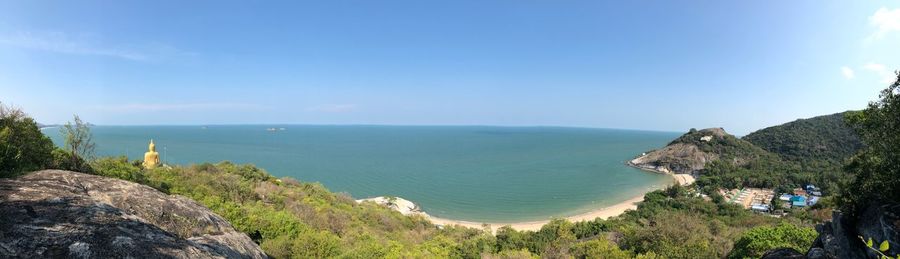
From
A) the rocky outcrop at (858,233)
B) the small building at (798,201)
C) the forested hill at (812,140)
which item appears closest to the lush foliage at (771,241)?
the rocky outcrop at (858,233)

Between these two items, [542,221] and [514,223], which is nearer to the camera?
[514,223]

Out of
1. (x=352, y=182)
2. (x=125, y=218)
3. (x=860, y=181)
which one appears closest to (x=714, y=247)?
(x=860, y=181)

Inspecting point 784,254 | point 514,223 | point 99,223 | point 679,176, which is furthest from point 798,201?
point 99,223

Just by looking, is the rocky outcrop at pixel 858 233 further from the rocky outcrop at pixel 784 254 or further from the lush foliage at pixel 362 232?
the lush foliage at pixel 362 232

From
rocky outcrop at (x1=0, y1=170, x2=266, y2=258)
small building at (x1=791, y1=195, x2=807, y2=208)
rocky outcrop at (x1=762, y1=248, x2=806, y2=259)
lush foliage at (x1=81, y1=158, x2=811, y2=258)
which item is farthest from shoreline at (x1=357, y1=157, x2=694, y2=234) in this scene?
rocky outcrop at (x1=0, y1=170, x2=266, y2=258)

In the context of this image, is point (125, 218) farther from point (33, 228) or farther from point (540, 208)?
point (540, 208)

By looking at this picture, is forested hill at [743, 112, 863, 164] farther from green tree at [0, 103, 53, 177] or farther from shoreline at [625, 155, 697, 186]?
green tree at [0, 103, 53, 177]

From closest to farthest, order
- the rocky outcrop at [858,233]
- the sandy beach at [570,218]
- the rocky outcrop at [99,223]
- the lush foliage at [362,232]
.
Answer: the rocky outcrop at [99,223], the rocky outcrop at [858,233], the lush foliage at [362,232], the sandy beach at [570,218]

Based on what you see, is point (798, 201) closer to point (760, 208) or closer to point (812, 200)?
point (812, 200)
